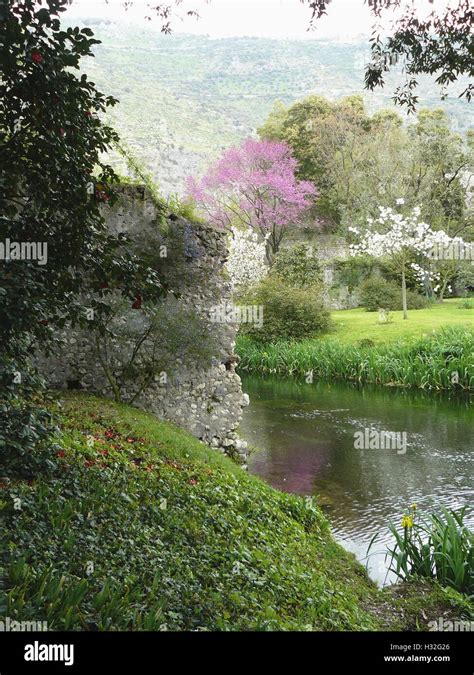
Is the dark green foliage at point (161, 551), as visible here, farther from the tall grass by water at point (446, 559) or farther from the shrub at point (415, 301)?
the shrub at point (415, 301)

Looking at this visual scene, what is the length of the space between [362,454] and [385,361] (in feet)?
28.2

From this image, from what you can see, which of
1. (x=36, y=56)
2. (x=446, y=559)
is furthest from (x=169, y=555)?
(x=36, y=56)

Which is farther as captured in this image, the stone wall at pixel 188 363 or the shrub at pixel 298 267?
the shrub at pixel 298 267

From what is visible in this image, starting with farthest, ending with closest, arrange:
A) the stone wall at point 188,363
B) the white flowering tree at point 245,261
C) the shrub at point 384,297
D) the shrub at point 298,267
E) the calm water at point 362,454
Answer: the white flowering tree at point 245,261
the shrub at point 384,297
the shrub at point 298,267
the stone wall at point 188,363
the calm water at point 362,454

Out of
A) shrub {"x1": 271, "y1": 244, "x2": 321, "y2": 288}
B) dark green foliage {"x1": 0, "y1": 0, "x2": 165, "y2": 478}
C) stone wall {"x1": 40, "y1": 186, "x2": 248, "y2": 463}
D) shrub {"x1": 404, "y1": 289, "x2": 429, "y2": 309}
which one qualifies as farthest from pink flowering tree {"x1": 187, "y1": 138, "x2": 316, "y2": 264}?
dark green foliage {"x1": 0, "y1": 0, "x2": 165, "y2": 478}

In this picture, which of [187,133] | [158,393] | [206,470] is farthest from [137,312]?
[187,133]

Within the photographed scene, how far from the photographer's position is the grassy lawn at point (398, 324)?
917 inches

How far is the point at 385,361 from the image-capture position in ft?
68.3

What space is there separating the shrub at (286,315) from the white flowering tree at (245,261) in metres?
3.40

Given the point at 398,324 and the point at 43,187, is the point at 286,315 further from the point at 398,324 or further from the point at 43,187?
the point at 43,187

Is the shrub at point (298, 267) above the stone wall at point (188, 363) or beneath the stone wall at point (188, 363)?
above

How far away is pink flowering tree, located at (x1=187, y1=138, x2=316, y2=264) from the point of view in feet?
109

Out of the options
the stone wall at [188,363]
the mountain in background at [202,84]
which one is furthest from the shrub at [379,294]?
the stone wall at [188,363]

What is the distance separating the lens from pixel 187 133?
54.1 meters
